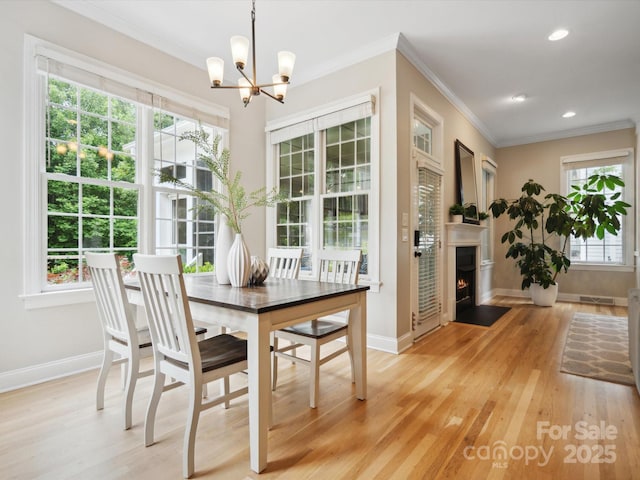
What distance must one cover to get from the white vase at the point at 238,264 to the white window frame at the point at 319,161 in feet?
5.33

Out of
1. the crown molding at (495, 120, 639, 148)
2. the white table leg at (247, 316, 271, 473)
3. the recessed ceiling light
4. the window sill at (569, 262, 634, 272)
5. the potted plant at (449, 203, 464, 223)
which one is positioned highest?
the recessed ceiling light

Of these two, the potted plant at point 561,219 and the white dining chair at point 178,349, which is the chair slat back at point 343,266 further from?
the potted plant at point 561,219

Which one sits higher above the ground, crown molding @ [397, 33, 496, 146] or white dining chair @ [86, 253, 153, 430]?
crown molding @ [397, 33, 496, 146]

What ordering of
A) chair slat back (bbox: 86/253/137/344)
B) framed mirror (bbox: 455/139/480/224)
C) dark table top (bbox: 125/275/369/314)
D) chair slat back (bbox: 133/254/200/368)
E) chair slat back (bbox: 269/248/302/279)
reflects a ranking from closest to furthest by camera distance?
chair slat back (bbox: 133/254/200/368), dark table top (bbox: 125/275/369/314), chair slat back (bbox: 86/253/137/344), chair slat back (bbox: 269/248/302/279), framed mirror (bbox: 455/139/480/224)

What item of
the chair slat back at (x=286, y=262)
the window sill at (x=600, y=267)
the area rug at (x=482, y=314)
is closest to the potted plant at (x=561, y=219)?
the window sill at (x=600, y=267)

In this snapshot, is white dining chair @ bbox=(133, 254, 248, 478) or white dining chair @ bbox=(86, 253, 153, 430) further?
white dining chair @ bbox=(86, 253, 153, 430)

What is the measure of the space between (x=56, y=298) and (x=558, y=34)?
5.16 metres

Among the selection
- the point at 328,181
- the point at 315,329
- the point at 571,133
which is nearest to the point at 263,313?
the point at 315,329

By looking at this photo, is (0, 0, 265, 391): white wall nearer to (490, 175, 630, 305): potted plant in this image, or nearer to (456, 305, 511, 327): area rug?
(456, 305, 511, 327): area rug

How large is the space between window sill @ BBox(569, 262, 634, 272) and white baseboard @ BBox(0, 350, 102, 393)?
7.37m

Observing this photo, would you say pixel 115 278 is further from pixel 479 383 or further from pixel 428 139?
pixel 428 139

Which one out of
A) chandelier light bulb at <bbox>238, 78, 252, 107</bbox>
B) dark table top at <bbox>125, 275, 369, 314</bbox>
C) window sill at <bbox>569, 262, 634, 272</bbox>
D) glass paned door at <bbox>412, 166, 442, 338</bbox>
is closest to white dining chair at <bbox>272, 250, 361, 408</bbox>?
dark table top at <bbox>125, 275, 369, 314</bbox>

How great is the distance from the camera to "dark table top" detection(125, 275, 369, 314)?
1.69 m

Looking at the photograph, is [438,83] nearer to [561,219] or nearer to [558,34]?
[558,34]
